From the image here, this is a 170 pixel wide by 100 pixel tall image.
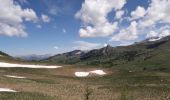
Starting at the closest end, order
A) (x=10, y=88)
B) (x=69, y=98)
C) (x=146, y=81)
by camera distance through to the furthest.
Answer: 1. (x=69, y=98)
2. (x=10, y=88)
3. (x=146, y=81)

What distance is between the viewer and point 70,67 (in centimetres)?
8788

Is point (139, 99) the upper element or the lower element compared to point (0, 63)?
lower

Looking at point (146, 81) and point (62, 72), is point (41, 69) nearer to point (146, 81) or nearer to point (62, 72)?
point (62, 72)

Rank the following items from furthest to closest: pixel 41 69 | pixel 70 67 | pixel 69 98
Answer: pixel 70 67
pixel 41 69
pixel 69 98

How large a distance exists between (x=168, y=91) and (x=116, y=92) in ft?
25.2

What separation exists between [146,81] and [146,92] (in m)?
18.7

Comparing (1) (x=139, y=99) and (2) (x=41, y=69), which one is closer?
(1) (x=139, y=99)

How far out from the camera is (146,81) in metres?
67.2

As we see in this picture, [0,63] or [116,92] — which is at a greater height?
[0,63]

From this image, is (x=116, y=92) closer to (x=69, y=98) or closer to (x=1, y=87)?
(x=69, y=98)

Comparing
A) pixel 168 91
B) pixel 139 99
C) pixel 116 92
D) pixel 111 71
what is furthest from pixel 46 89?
pixel 111 71

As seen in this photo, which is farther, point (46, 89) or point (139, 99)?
point (46, 89)

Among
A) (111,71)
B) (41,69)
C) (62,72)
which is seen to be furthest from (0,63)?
(111,71)

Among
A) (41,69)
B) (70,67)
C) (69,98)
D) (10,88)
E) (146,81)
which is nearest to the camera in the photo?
(69,98)
